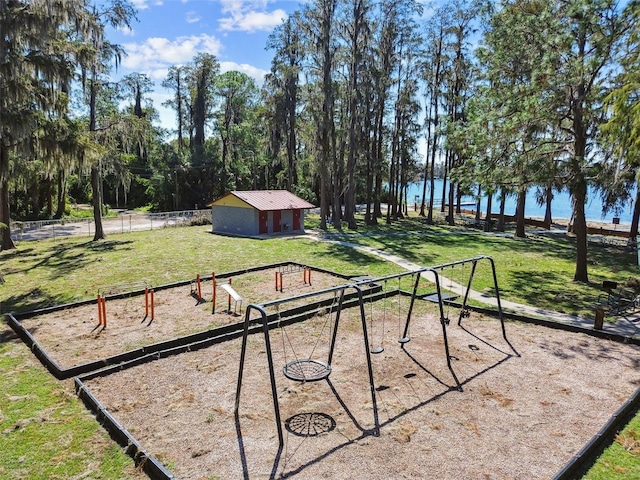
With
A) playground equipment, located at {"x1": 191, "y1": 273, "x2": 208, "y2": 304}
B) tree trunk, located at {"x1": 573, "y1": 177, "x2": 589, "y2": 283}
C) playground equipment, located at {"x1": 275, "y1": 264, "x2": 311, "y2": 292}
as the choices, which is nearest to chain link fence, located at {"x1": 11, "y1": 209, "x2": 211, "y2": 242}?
playground equipment, located at {"x1": 275, "y1": 264, "x2": 311, "y2": 292}

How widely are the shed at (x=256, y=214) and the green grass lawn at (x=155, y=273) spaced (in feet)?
4.48

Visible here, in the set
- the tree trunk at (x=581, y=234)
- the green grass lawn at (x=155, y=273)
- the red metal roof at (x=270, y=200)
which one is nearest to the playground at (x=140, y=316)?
the green grass lawn at (x=155, y=273)

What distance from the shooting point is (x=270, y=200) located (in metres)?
25.4

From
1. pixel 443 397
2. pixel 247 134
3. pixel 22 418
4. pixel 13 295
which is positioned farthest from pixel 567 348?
pixel 247 134

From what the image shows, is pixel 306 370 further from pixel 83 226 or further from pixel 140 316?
pixel 83 226

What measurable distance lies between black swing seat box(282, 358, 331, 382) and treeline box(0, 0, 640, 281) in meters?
7.01

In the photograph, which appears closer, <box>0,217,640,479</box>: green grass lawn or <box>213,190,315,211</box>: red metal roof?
<box>0,217,640,479</box>: green grass lawn

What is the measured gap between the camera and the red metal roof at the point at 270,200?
79.7ft

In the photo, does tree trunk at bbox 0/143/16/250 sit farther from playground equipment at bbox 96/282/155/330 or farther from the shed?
the shed

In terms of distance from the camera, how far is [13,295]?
40.8 feet

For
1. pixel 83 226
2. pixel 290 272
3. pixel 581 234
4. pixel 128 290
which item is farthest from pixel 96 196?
pixel 581 234

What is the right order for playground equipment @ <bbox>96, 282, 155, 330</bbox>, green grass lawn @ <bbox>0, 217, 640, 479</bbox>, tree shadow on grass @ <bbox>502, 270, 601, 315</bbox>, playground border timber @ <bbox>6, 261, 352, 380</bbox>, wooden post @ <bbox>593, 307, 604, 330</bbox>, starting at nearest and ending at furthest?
green grass lawn @ <bbox>0, 217, 640, 479</bbox> < playground border timber @ <bbox>6, 261, 352, 380</bbox> < wooden post @ <bbox>593, 307, 604, 330</bbox> < playground equipment @ <bbox>96, 282, 155, 330</bbox> < tree shadow on grass @ <bbox>502, 270, 601, 315</bbox>

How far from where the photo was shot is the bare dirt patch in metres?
5.32

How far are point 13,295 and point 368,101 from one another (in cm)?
2243
